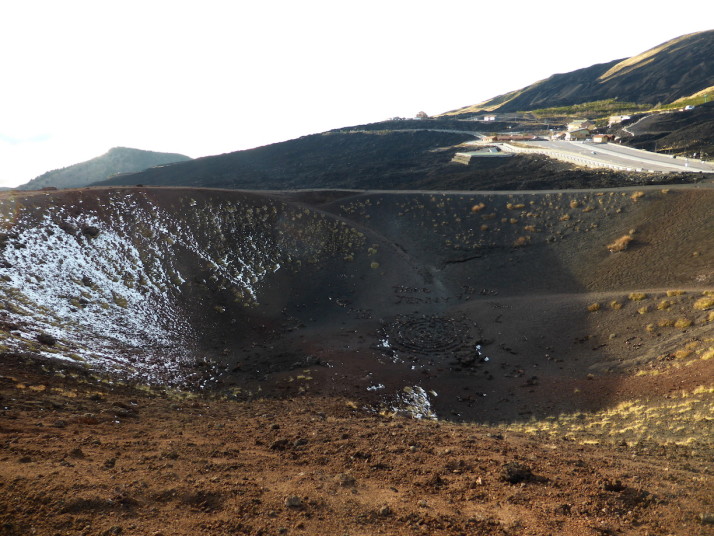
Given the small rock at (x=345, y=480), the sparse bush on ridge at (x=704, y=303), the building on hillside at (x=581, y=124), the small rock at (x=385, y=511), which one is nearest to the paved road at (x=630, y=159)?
the building on hillside at (x=581, y=124)

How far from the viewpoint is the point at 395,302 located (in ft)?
98.0

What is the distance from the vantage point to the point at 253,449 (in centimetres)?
1096

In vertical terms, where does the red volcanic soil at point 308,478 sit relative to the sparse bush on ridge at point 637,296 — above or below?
above

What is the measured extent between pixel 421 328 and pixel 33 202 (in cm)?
2857

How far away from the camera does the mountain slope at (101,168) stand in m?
120

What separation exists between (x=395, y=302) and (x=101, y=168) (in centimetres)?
14534

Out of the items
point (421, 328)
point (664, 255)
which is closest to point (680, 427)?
point (421, 328)

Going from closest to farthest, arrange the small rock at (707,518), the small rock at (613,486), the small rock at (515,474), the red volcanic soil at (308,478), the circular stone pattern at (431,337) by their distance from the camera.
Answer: the red volcanic soil at (308,478) < the small rock at (707,518) < the small rock at (613,486) < the small rock at (515,474) < the circular stone pattern at (431,337)

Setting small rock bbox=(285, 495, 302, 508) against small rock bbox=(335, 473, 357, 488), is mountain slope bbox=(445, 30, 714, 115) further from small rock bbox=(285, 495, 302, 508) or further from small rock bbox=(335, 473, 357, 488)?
small rock bbox=(285, 495, 302, 508)

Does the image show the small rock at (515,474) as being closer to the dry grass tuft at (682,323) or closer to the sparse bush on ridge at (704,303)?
the dry grass tuft at (682,323)

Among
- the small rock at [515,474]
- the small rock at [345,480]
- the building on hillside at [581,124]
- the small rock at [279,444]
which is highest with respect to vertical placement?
the building on hillside at [581,124]

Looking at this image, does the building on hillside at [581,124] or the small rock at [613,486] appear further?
the building on hillside at [581,124]

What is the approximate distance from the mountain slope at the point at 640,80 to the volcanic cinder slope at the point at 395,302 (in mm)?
114106

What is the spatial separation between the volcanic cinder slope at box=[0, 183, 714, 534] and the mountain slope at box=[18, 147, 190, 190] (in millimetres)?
107794
